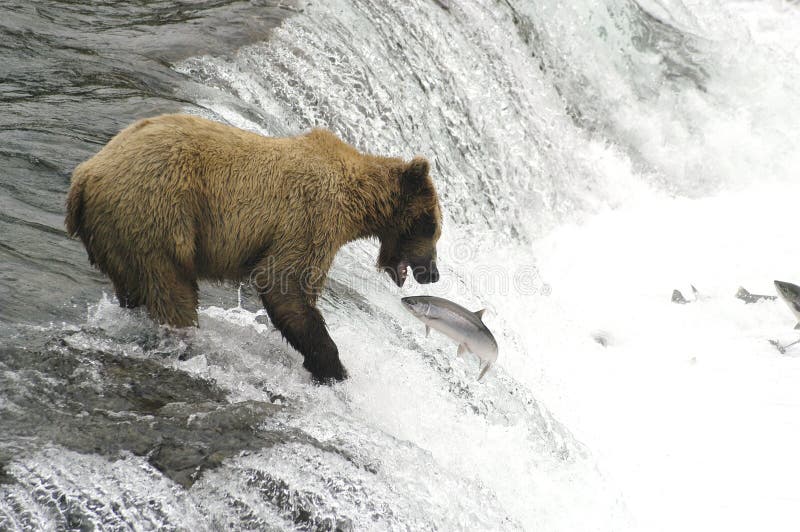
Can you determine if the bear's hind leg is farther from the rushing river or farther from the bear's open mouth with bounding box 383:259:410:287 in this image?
the bear's open mouth with bounding box 383:259:410:287

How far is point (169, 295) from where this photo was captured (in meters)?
4.00

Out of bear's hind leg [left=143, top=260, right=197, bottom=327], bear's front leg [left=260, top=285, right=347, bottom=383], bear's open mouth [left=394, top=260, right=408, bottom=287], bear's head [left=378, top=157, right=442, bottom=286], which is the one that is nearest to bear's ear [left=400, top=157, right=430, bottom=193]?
bear's head [left=378, top=157, right=442, bottom=286]

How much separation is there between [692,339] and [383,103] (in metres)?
3.90

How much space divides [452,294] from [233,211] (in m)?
2.94

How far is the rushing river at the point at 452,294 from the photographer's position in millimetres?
3426

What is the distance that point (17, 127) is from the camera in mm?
6223

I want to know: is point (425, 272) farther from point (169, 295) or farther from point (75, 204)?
point (75, 204)

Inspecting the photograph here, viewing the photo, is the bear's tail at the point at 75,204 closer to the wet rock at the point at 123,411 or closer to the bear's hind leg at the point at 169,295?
the bear's hind leg at the point at 169,295

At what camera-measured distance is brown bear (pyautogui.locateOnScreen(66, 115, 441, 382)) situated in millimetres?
3848

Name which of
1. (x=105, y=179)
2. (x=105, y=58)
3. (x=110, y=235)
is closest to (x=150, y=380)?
(x=110, y=235)

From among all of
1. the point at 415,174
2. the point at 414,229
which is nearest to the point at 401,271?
the point at 414,229

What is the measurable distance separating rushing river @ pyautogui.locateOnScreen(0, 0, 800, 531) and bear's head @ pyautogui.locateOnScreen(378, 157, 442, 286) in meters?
0.59

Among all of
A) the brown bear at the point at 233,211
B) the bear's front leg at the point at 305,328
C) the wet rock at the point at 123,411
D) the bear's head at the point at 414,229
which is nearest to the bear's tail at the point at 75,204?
the brown bear at the point at 233,211

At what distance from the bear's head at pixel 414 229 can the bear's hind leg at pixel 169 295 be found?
49.2 inches
